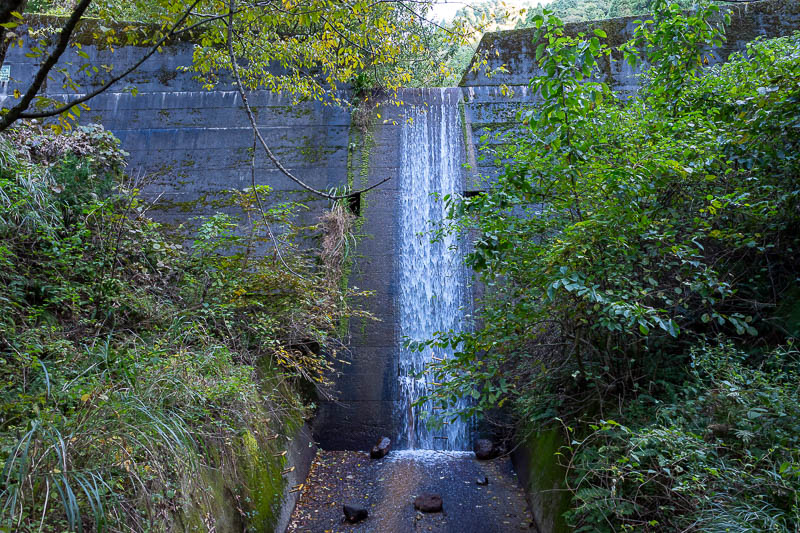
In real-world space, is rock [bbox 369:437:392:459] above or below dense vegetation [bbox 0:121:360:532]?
below

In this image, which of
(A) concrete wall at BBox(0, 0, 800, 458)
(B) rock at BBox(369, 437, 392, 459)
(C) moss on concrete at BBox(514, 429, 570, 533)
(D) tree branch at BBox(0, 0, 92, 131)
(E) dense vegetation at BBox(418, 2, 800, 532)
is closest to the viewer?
(D) tree branch at BBox(0, 0, 92, 131)

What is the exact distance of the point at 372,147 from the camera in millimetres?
8414

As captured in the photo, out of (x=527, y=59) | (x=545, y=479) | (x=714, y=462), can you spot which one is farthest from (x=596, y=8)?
(x=714, y=462)

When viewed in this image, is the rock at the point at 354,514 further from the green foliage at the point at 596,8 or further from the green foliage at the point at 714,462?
the green foliage at the point at 596,8

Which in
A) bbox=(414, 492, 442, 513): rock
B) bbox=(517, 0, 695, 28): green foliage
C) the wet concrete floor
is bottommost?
the wet concrete floor

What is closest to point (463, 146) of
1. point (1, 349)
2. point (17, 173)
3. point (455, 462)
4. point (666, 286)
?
point (455, 462)

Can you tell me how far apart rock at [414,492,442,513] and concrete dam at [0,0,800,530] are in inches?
92.0

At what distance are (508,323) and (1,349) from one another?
11.2ft

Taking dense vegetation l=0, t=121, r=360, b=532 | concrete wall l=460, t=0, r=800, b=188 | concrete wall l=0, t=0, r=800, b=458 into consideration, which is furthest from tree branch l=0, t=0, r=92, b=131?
concrete wall l=460, t=0, r=800, b=188

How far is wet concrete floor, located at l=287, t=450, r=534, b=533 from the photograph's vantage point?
446 cm

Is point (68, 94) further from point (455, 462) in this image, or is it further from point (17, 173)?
point (455, 462)

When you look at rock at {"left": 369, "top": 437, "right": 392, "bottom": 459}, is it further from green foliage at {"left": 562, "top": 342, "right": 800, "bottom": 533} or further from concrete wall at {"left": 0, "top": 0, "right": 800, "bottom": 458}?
green foliage at {"left": 562, "top": 342, "right": 800, "bottom": 533}

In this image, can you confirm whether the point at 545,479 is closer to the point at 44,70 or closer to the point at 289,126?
the point at 44,70

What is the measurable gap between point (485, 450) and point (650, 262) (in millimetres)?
3220
